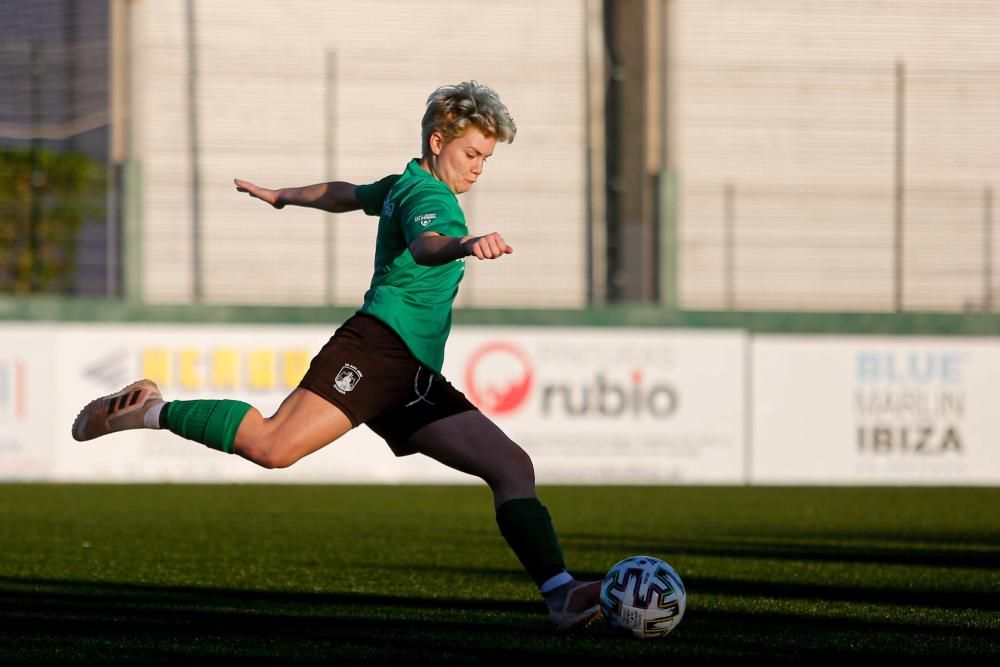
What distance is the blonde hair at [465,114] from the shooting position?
5.37 meters

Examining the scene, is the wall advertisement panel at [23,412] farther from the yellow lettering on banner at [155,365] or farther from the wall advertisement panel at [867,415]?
the wall advertisement panel at [867,415]

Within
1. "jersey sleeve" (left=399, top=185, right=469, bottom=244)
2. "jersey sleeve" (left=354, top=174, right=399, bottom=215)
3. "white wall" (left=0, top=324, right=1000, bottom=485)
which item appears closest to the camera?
"jersey sleeve" (left=399, top=185, right=469, bottom=244)

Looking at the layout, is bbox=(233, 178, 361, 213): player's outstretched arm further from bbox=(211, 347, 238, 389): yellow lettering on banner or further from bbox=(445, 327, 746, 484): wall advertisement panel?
bbox=(445, 327, 746, 484): wall advertisement panel

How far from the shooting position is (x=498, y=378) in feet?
59.6

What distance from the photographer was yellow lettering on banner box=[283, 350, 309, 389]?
1775 cm

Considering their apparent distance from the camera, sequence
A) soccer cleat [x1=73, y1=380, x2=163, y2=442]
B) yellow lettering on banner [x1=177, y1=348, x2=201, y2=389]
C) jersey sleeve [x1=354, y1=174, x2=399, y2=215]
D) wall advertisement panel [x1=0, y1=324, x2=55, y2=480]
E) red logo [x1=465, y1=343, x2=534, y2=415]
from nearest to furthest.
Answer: soccer cleat [x1=73, y1=380, x2=163, y2=442] < jersey sleeve [x1=354, y1=174, x2=399, y2=215] < wall advertisement panel [x1=0, y1=324, x2=55, y2=480] < yellow lettering on banner [x1=177, y1=348, x2=201, y2=389] < red logo [x1=465, y1=343, x2=534, y2=415]

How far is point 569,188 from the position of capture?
873 inches

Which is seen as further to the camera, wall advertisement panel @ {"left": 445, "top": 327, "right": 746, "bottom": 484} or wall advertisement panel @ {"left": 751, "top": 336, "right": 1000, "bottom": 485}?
wall advertisement panel @ {"left": 751, "top": 336, "right": 1000, "bottom": 485}

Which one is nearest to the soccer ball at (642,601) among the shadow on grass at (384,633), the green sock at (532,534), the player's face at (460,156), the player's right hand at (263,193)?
the shadow on grass at (384,633)

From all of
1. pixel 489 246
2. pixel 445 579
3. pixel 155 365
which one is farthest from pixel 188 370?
pixel 489 246

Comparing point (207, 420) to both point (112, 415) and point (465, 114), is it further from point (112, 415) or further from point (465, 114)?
point (465, 114)

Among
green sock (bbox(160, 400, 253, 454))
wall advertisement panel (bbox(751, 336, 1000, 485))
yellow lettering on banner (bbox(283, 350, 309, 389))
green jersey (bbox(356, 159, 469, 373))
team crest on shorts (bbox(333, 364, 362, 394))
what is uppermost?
green jersey (bbox(356, 159, 469, 373))

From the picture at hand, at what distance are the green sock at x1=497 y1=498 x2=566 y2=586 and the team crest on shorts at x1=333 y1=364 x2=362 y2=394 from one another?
2.30 feet

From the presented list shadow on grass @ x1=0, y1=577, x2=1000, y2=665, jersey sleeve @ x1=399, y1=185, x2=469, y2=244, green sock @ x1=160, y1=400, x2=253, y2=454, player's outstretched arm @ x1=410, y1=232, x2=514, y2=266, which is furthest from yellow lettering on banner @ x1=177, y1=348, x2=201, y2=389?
player's outstretched arm @ x1=410, y1=232, x2=514, y2=266
